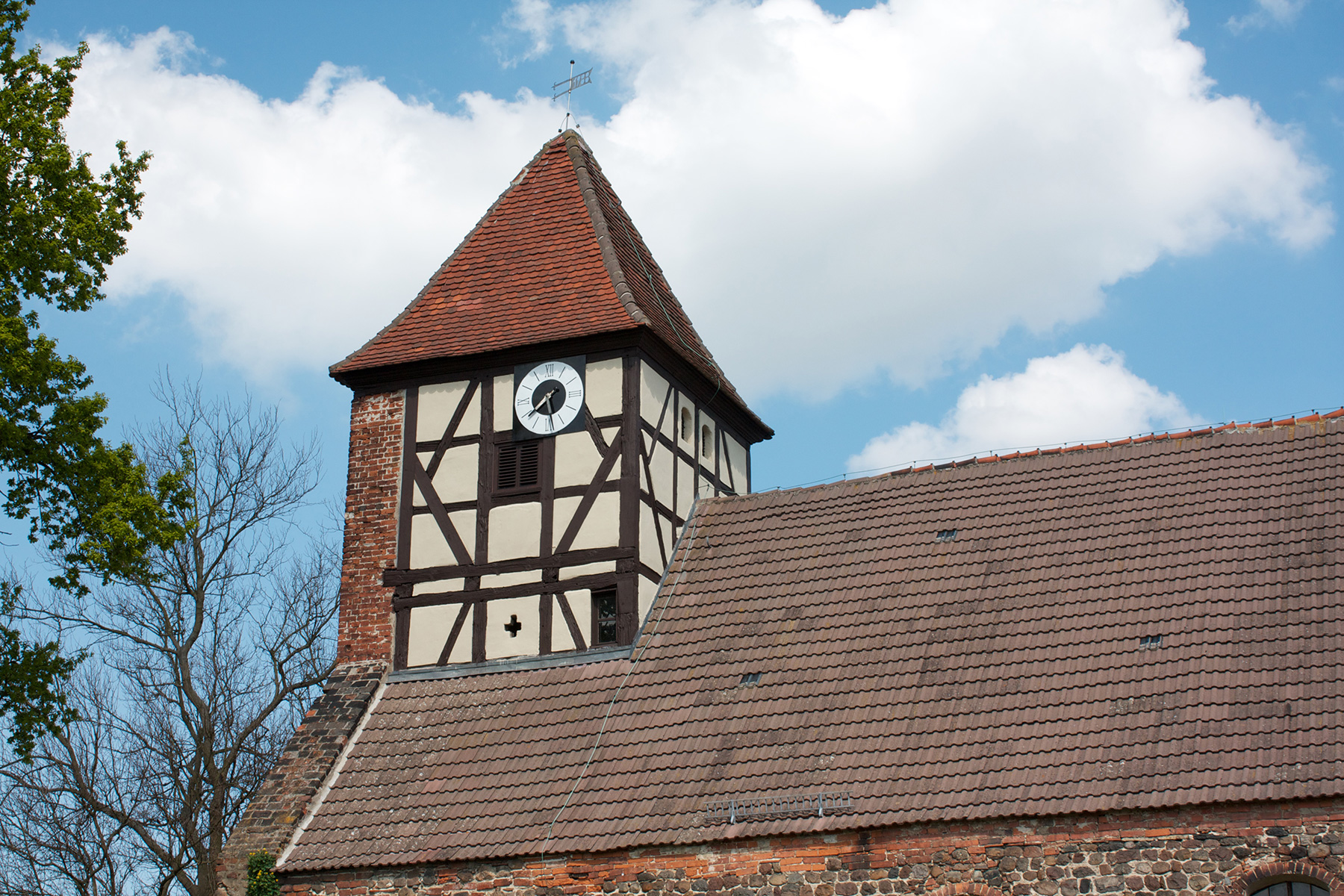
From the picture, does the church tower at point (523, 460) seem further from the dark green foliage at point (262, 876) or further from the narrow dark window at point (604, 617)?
the dark green foliage at point (262, 876)

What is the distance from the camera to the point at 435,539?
640 inches

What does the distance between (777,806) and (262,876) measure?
4.94 metres

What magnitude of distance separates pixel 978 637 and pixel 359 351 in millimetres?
8055

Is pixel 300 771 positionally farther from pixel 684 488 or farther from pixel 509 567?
pixel 684 488

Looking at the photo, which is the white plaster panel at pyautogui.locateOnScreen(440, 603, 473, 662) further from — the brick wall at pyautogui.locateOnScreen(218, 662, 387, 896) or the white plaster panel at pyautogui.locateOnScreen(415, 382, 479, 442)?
the white plaster panel at pyautogui.locateOnScreen(415, 382, 479, 442)

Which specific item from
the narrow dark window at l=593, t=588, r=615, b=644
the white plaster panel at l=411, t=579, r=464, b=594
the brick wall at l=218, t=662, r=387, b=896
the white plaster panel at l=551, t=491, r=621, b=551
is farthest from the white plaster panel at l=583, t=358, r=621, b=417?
the brick wall at l=218, t=662, r=387, b=896

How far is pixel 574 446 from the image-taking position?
16141mm

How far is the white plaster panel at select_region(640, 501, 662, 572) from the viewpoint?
51.6 ft

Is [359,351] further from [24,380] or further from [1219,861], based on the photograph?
[1219,861]

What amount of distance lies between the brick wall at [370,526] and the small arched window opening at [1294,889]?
9034 millimetres

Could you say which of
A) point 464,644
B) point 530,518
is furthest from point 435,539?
point 464,644

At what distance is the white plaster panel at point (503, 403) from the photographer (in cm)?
1647

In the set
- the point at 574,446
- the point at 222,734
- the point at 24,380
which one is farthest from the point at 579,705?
the point at 222,734

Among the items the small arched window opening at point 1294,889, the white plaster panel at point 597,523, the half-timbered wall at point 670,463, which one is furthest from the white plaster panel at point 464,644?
the small arched window opening at point 1294,889
